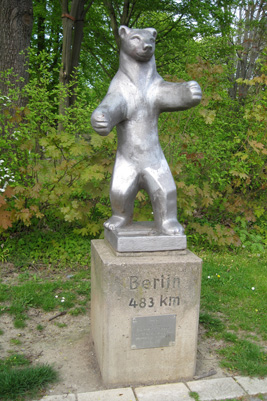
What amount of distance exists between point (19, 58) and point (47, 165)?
238 cm

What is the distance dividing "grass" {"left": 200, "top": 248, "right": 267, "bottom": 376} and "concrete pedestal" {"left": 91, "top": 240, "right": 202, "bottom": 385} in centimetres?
57

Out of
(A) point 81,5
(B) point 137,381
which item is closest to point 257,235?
(B) point 137,381

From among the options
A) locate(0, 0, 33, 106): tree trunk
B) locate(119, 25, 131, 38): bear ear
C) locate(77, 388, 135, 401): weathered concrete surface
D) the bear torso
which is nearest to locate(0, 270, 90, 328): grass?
locate(77, 388, 135, 401): weathered concrete surface

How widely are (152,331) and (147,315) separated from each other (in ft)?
0.42

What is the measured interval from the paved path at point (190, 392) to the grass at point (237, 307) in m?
0.19

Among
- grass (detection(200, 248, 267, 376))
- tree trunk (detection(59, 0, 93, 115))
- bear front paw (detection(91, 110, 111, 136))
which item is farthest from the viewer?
tree trunk (detection(59, 0, 93, 115))

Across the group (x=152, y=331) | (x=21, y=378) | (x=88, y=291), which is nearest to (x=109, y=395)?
(x=152, y=331)

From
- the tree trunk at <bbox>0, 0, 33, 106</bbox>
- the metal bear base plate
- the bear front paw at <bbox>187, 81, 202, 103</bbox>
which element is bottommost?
the metal bear base plate

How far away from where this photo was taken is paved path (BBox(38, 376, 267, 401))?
102 inches

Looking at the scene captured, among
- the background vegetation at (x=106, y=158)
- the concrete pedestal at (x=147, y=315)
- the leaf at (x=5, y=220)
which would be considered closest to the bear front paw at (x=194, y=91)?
the concrete pedestal at (x=147, y=315)

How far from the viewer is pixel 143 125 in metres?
2.76

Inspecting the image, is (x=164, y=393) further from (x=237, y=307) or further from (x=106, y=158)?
(x=106, y=158)

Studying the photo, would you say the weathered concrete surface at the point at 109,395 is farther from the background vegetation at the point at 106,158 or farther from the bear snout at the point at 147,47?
the background vegetation at the point at 106,158

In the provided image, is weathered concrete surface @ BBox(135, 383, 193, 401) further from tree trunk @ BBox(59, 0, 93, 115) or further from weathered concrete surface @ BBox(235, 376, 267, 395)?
tree trunk @ BBox(59, 0, 93, 115)
